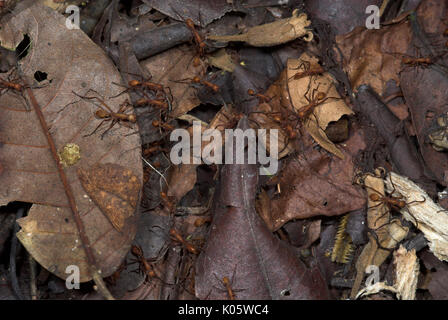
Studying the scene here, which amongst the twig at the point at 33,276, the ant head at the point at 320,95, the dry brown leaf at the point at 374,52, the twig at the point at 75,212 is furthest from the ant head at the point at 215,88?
the twig at the point at 33,276

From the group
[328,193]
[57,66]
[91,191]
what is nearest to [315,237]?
[328,193]

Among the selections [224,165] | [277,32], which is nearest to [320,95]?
[277,32]

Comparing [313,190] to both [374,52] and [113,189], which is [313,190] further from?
[113,189]

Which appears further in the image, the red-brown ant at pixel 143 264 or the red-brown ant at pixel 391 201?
the red-brown ant at pixel 391 201

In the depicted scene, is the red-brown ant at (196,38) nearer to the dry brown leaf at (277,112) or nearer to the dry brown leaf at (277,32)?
the dry brown leaf at (277,32)

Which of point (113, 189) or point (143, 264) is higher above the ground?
point (113, 189)
